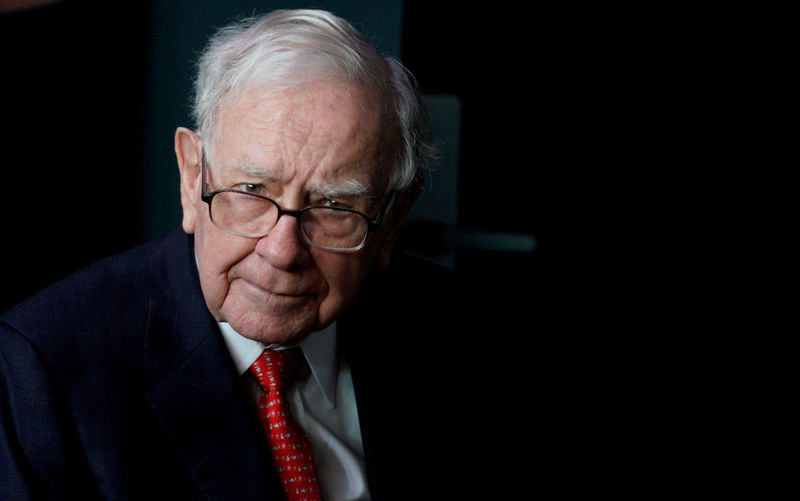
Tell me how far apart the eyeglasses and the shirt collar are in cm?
24

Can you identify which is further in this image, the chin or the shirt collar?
the shirt collar

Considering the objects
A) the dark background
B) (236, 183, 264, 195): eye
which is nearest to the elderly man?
(236, 183, 264, 195): eye

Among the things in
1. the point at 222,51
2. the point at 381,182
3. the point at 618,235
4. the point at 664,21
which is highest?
the point at 664,21

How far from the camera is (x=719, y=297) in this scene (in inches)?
84.3

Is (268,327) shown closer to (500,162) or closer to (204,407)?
(204,407)

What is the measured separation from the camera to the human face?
1319 millimetres

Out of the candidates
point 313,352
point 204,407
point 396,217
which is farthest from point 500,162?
point 204,407

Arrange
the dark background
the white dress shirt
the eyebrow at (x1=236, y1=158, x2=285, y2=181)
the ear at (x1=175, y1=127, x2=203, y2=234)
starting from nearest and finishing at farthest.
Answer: the eyebrow at (x1=236, y1=158, x2=285, y2=181), the ear at (x1=175, y1=127, x2=203, y2=234), the white dress shirt, the dark background

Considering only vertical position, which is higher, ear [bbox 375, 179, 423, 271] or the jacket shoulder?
ear [bbox 375, 179, 423, 271]

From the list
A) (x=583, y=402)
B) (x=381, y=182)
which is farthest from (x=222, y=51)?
(x=583, y=402)

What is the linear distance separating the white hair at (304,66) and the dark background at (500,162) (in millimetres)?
387

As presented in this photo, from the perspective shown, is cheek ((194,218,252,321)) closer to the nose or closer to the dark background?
the nose

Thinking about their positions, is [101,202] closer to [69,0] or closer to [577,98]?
[69,0]

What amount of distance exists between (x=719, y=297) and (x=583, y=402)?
1.52 ft
